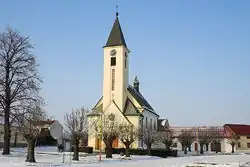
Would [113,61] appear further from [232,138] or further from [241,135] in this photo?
[241,135]

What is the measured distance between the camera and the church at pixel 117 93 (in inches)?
2470

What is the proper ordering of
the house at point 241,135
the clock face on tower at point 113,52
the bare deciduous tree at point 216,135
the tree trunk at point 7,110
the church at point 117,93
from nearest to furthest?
1. the tree trunk at point 7,110
2. the church at point 117,93
3. the clock face on tower at point 113,52
4. the bare deciduous tree at point 216,135
5. the house at point 241,135

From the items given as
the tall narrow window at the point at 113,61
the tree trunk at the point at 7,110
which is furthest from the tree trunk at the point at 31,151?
the tall narrow window at the point at 113,61

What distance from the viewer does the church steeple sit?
65562mm

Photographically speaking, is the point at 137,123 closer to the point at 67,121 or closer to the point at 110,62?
the point at 110,62

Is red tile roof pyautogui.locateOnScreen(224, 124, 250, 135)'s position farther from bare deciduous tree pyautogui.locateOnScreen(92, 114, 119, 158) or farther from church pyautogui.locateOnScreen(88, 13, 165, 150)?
bare deciduous tree pyautogui.locateOnScreen(92, 114, 119, 158)

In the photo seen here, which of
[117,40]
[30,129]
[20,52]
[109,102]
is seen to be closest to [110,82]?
[109,102]

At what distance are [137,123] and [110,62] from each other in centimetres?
1167

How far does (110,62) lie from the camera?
6525 centimetres

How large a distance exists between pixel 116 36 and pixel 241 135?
5215 cm

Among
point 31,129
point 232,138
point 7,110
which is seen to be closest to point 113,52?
point 7,110

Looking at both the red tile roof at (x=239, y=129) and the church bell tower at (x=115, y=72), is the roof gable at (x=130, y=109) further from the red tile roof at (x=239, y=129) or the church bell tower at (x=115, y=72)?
the red tile roof at (x=239, y=129)

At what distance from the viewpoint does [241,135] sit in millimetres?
100312

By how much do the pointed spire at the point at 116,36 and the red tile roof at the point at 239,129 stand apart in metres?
50.3
